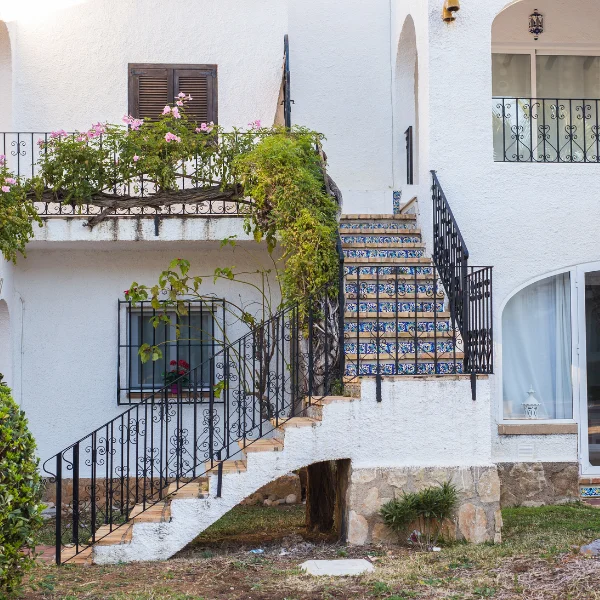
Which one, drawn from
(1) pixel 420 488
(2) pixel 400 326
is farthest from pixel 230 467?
(2) pixel 400 326

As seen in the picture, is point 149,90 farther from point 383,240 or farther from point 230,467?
point 230,467

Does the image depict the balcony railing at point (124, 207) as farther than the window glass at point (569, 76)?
No

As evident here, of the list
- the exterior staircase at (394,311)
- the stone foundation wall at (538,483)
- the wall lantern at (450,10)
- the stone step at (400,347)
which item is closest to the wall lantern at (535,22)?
the wall lantern at (450,10)

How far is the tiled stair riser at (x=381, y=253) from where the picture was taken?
993 centimetres

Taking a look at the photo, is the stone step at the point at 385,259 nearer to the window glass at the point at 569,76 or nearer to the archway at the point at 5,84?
the window glass at the point at 569,76

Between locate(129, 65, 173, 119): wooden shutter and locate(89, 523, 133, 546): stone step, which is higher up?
locate(129, 65, 173, 119): wooden shutter

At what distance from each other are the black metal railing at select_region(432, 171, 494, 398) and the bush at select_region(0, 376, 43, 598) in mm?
3779

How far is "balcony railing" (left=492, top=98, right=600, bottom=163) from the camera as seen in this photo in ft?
35.7

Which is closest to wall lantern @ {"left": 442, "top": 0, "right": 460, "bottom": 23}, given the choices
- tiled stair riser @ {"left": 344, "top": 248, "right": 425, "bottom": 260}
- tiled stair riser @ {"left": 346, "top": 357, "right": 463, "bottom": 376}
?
tiled stair riser @ {"left": 344, "top": 248, "right": 425, "bottom": 260}

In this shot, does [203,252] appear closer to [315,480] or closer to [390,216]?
[390,216]

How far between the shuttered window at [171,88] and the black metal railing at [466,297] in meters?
4.13

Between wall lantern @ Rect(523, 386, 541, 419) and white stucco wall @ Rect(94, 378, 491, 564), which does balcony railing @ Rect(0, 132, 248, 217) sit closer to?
white stucco wall @ Rect(94, 378, 491, 564)

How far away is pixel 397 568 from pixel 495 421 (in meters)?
3.39

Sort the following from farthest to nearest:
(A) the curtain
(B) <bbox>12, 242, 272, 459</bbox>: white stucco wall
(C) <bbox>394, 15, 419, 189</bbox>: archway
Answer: (C) <bbox>394, 15, 419, 189</bbox>: archway, (B) <bbox>12, 242, 272, 459</bbox>: white stucco wall, (A) the curtain
